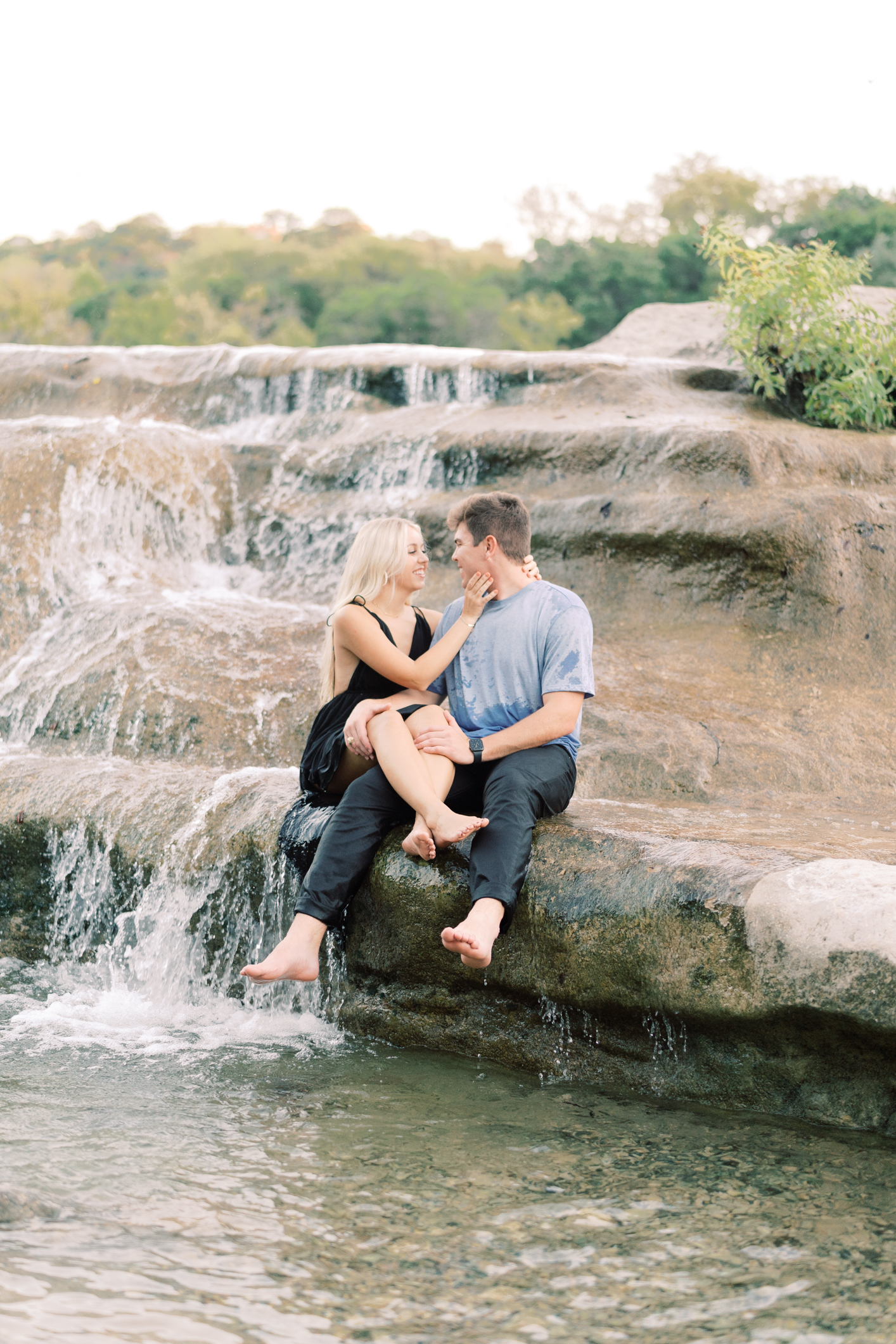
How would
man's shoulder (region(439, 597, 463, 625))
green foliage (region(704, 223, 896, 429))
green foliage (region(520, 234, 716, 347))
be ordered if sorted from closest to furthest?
man's shoulder (region(439, 597, 463, 625))
green foliage (region(704, 223, 896, 429))
green foliage (region(520, 234, 716, 347))

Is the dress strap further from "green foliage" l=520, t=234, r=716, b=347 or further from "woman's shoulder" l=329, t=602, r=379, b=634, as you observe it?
"green foliage" l=520, t=234, r=716, b=347

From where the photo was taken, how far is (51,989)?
5086mm

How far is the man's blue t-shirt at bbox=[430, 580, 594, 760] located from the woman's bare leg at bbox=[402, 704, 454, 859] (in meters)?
0.19

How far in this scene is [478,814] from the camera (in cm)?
442

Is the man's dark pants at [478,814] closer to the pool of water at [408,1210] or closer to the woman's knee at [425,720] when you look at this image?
the woman's knee at [425,720]

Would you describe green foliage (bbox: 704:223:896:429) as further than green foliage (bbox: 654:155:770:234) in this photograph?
No

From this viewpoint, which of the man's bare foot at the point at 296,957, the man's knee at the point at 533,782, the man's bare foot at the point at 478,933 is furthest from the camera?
the man's knee at the point at 533,782

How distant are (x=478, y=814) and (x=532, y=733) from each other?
0.39 m

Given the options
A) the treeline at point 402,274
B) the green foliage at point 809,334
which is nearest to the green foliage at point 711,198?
the treeline at point 402,274

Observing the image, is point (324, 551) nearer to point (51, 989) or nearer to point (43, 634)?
point (43, 634)

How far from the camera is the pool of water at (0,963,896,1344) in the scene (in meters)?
2.47

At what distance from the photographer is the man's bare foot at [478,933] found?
3.59 m

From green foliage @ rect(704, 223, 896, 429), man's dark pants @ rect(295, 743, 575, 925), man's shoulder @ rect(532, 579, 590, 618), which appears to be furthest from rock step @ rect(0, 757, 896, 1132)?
green foliage @ rect(704, 223, 896, 429)

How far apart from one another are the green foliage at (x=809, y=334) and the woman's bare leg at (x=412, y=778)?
5.90 meters
